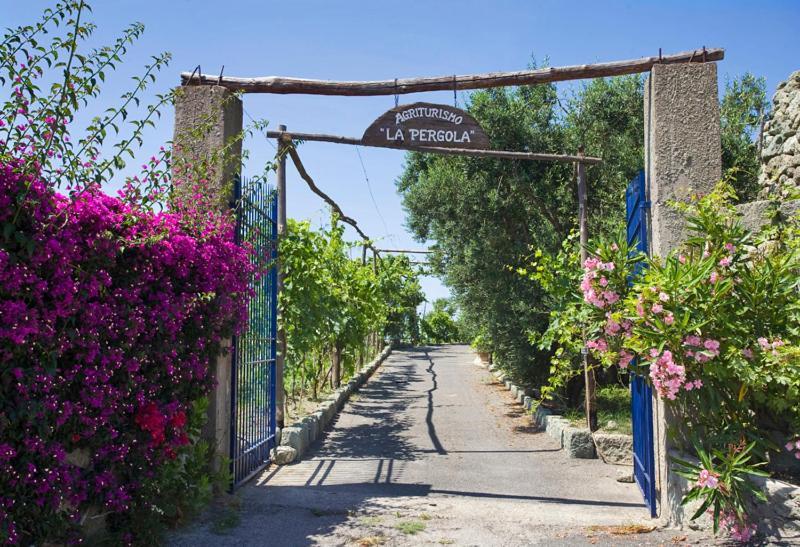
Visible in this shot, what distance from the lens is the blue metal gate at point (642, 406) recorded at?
5.78 m

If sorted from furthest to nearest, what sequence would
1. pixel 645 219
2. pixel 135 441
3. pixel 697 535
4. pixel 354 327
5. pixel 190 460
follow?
pixel 354 327 → pixel 645 219 → pixel 190 460 → pixel 697 535 → pixel 135 441

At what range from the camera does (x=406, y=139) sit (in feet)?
24.1

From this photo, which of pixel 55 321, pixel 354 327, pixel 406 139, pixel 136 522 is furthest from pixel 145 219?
pixel 354 327

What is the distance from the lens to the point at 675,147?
576 cm

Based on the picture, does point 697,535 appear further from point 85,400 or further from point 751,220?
point 85,400

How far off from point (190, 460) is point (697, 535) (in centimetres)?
382

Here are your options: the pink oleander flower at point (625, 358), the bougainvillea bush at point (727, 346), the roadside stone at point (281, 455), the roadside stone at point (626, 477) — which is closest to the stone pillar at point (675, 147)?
the bougainvillea bush at point (727, 346)

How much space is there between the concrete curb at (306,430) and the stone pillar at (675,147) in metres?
4.21

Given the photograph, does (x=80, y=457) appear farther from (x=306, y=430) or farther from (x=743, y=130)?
(x=743, y=130)

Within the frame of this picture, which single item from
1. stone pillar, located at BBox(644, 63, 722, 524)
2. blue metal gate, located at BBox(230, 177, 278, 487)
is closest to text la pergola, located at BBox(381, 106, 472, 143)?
blue metal gate, located at BBox(230, 177, 278, 487)

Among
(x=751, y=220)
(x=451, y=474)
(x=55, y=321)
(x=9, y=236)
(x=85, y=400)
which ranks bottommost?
(x=451, y=474)

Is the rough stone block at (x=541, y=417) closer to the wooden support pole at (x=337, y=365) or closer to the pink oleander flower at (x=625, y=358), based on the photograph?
the wooden support pole at (x=337, y=365)

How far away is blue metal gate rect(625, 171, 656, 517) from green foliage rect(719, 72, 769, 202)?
13.9 feet

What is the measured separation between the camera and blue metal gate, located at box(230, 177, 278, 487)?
6.39m
